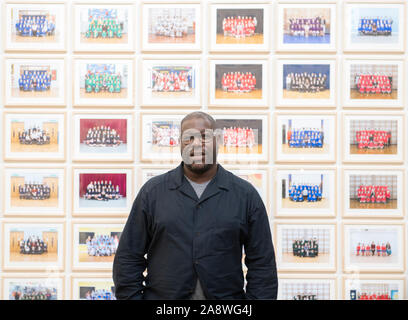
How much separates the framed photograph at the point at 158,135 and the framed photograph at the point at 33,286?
3.19 feet

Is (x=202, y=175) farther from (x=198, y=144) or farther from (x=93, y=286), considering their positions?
(x=93, y=286)

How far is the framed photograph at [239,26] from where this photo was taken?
2811mm

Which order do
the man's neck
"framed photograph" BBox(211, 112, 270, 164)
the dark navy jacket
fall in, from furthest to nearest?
"framed photograph" BBox(211, 112, 270, 164)
the man's neck
the dark navy jacket

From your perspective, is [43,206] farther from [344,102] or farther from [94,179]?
[344,102]

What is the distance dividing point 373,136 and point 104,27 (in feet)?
6.00

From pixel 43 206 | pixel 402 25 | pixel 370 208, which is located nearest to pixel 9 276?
pixel 43 206

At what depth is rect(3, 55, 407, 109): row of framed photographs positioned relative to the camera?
2.81m

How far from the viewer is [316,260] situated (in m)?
2.84

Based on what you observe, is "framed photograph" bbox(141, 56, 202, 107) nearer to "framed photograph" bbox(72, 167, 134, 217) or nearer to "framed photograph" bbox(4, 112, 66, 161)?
"framed photograph" bbox(72, 167, 134, 217)

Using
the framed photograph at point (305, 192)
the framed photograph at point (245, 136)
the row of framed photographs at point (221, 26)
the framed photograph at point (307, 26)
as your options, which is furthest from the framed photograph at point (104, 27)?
the framed photograph at point (305, 192)

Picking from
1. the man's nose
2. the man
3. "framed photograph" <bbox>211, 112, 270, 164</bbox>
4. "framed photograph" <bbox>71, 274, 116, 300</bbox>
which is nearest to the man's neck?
the man

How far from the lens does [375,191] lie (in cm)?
284

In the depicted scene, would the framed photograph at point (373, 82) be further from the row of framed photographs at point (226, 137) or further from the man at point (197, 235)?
the man at point (197, 235)

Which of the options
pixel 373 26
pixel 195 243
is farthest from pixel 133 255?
pixel 373 26
